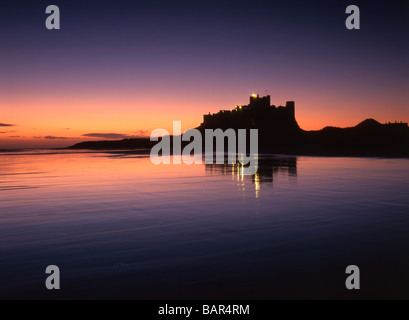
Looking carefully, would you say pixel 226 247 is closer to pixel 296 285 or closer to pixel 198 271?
pixel 198 271

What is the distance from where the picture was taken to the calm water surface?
587 cm

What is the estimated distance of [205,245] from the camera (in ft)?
26.8

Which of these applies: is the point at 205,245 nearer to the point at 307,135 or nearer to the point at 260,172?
the point at 260,172

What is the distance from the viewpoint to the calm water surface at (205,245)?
587cm

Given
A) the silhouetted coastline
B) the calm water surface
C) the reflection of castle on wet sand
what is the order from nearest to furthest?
1. the calm water surface
2. the reflection of castle on wet sand
3. the silhouetted coastline

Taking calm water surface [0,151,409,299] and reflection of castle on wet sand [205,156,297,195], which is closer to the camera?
calm water surface [0,151,409,299]


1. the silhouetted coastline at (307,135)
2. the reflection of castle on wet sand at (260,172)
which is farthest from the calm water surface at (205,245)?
the silhouetted coastline at (307,135)

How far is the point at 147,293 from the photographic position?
18.5 feet

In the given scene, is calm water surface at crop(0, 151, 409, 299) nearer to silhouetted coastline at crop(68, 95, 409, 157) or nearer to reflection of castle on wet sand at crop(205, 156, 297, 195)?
reflection of castle on wet sand at crop(205, 156, 297, 195)

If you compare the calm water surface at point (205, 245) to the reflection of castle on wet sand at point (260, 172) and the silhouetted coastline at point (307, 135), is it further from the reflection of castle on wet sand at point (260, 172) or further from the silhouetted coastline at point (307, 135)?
the silhouetted coastline at point (307, 135)

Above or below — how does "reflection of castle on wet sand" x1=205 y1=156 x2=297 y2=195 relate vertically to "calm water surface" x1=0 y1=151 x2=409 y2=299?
above

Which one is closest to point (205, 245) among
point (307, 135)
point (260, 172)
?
point (260, 172)

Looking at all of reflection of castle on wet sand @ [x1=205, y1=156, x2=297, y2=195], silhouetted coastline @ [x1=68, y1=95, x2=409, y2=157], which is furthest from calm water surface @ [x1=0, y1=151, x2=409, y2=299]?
silhouetted coastline @ [x1=68, y1=95, x2=409, y2=157]
